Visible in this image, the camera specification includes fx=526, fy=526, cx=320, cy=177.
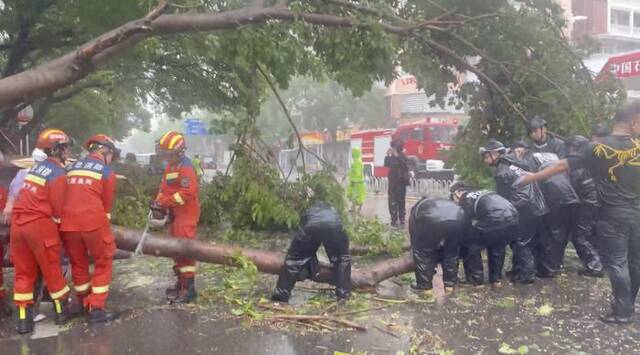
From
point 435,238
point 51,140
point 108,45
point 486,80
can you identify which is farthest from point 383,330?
point 486,80

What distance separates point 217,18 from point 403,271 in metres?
3.25

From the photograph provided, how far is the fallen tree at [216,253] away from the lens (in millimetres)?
4824

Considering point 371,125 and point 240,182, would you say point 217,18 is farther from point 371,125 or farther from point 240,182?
point 371,125

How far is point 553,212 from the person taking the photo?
229 inches

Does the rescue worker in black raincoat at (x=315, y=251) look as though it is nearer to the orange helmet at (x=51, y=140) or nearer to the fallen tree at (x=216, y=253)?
the fallen tree at (x=216, y=253)

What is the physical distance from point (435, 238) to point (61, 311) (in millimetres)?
3410

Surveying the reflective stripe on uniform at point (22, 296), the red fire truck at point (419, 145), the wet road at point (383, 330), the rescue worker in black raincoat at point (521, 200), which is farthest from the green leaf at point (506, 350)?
the red fire truck at point (419, 145)

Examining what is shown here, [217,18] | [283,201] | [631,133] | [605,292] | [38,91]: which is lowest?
[605,292]

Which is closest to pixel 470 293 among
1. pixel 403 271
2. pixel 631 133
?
pixel 403 271

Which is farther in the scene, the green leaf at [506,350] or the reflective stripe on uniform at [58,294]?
the reflective stripe on uniform at [58,294]

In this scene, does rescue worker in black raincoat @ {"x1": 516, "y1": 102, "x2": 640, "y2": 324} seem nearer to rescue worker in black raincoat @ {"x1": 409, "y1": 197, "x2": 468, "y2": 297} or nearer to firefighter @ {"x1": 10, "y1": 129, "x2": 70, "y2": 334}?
rescue worker in black raincoat @ {"x1": 409, "y1": 197, "x2": 468, "y2": 297}

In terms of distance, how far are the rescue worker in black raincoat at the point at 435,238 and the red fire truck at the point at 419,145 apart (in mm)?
11138

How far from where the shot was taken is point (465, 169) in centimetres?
760

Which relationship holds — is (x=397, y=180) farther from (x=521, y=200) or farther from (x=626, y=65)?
(x=626, y=65)
